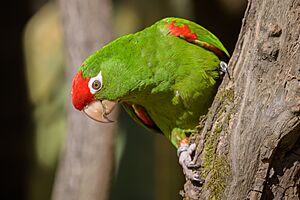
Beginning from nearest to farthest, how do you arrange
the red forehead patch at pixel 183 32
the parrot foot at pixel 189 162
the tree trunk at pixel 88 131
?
the parrot foot at pixel 189 162, the red forehead patch at pixel 183 32, the tree trunk at pixel 88 131

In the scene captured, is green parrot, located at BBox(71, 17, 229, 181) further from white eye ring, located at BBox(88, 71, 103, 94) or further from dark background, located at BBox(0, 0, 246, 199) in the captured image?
dark background, located at BBox(0, 0, 246, 199)

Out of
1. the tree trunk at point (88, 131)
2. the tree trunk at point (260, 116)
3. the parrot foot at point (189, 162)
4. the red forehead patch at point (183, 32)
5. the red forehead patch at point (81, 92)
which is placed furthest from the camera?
the tree trunk at point (88, 131)

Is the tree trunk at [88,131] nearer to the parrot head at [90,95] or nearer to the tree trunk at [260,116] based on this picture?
the parrot head at [90,95]

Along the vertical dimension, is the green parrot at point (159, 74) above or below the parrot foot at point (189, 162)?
above

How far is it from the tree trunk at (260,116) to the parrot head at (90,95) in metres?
0.53

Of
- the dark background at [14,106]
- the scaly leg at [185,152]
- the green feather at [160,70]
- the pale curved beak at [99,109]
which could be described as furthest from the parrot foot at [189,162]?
the dark background at [14,106]

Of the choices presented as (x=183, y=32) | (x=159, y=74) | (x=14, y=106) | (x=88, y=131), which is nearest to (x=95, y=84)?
(x=159, y=74)

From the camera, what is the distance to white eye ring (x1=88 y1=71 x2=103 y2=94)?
235 cm

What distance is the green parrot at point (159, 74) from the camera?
7.77 ft

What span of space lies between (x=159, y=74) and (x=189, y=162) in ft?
1.43

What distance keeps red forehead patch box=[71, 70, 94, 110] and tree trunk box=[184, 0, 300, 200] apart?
0.55 metres

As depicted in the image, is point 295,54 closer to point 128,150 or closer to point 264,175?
point 264,175

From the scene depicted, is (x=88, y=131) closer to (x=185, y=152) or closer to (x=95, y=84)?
(x=95, y=84)

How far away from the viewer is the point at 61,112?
4.88m
